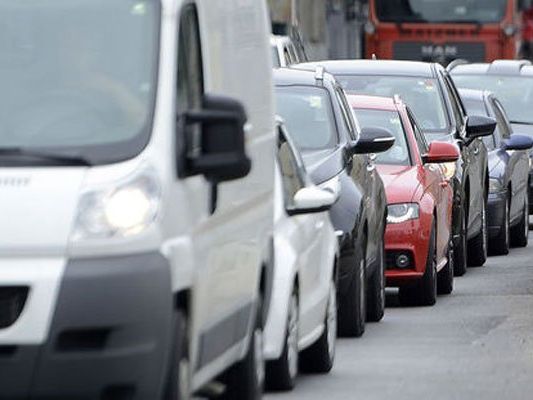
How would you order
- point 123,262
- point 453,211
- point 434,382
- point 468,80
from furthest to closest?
1. point 468,80
2. point 453,211
3. point 434,382
4. point 123,262

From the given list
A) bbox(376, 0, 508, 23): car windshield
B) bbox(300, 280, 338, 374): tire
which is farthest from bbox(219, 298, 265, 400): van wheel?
bbox(376, 0, 508, 23): car windshield

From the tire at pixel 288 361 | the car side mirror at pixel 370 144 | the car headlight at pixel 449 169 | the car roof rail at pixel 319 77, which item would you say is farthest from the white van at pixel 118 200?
the car headlight at pixel 449 169

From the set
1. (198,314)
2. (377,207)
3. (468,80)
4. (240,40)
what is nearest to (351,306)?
(377,207)

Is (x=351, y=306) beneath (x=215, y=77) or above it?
beneath

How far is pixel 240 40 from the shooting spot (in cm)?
1016

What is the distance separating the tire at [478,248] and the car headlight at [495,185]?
1.36 meters

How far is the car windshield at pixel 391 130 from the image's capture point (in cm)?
1777

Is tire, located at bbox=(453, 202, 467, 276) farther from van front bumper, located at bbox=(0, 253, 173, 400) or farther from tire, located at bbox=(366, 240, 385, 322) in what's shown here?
van front bumper, located at bbox=(0, 253, 173, 400)

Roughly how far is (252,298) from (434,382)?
7.62 ft

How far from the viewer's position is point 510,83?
92.9ft

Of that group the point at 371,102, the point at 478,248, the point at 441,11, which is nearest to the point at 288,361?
the point at 371,102

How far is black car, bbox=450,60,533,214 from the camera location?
1093 inches

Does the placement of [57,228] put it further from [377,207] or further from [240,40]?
[377,207]

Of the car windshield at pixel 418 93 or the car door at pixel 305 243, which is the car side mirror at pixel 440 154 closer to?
the car windshield at pixel 418 93
